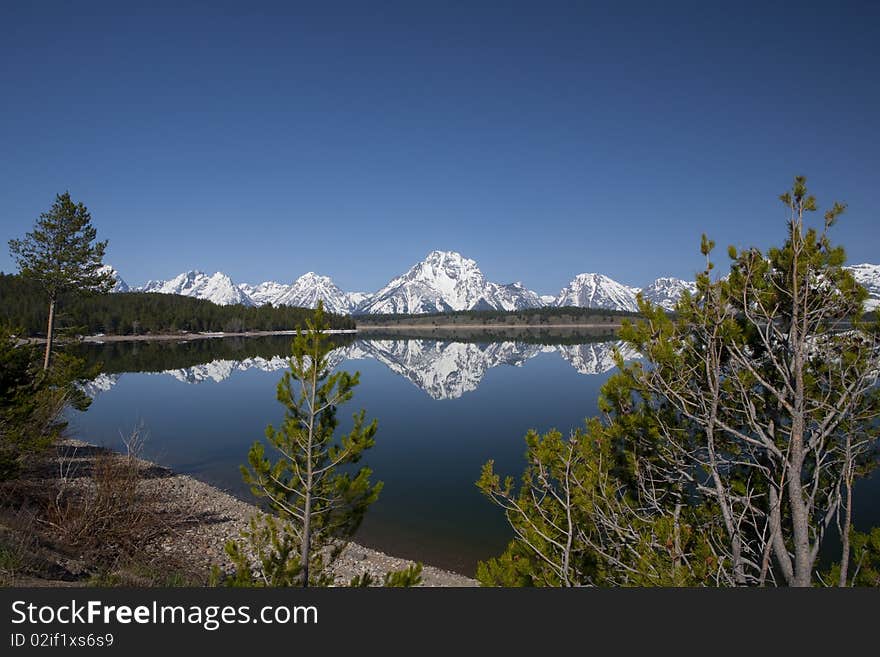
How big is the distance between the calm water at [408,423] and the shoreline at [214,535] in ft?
3.76

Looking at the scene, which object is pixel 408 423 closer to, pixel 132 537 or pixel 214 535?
pixel 214 535

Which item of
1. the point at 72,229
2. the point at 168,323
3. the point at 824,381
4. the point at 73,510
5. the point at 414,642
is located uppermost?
the point at 168,323

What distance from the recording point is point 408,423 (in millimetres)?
38781

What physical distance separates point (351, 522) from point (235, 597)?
4.00 m

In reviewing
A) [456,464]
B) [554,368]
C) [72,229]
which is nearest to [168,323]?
[554,368]

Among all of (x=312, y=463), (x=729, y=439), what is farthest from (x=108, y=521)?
(x=729, y=439)

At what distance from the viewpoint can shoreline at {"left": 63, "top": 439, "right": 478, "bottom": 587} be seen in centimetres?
1355

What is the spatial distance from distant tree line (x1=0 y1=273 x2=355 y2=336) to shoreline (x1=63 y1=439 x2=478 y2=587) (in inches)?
2798

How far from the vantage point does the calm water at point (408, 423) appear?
18.3 meters

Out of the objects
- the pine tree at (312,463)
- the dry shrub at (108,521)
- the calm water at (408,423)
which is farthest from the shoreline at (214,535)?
the pine tree at (312,463)

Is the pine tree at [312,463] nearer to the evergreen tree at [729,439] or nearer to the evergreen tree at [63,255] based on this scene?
the evergreen tree at [729,439]

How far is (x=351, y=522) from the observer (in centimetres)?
820

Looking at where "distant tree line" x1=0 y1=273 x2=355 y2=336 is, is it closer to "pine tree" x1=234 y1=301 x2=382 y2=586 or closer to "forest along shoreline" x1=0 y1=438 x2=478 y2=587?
"forest along shoreline" x1=0 y1=438 x2=478 y2=587

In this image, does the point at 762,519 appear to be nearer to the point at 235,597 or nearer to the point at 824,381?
the point at 824,381
